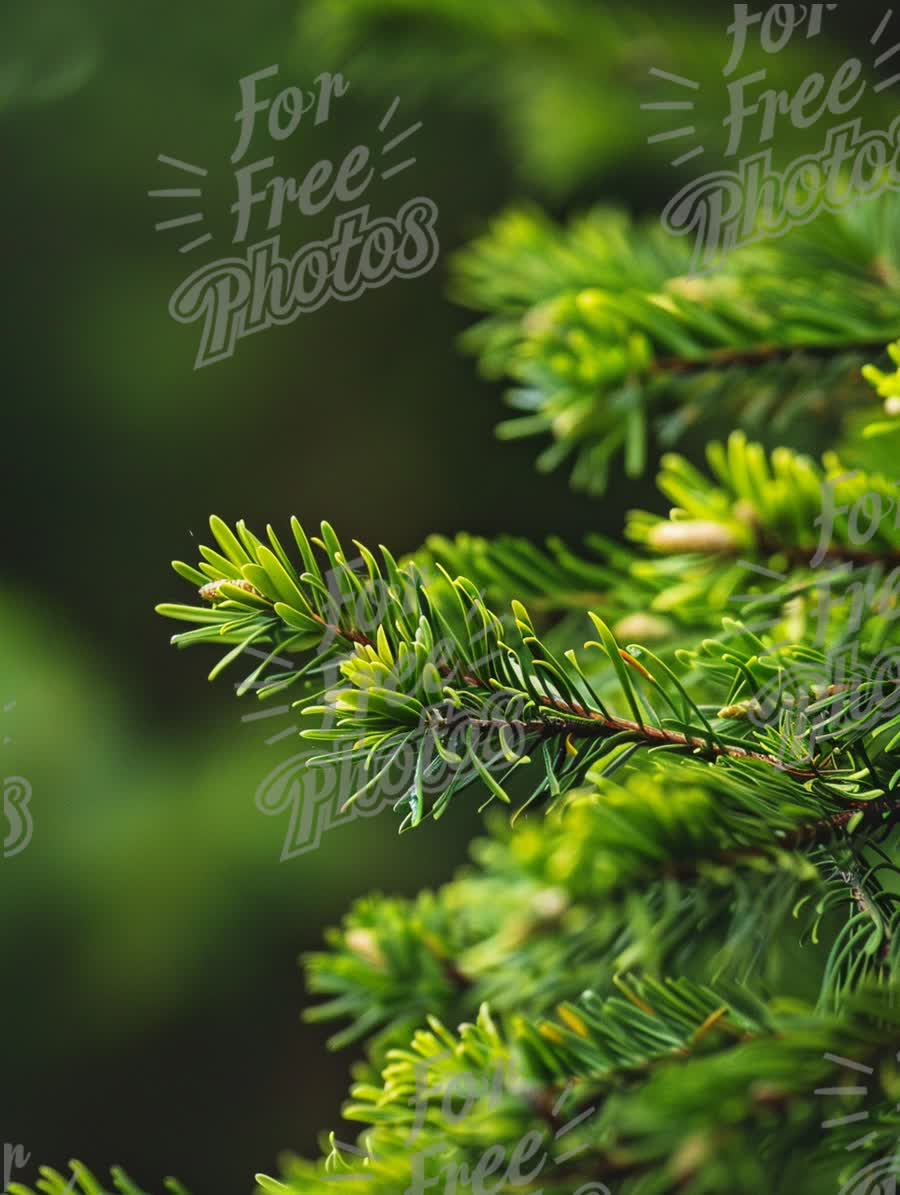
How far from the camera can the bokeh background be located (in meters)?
1.20

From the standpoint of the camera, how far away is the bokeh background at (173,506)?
1.20 metres

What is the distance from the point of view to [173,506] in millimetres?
1527

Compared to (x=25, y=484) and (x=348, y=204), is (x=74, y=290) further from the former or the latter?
(x=348, y=204)

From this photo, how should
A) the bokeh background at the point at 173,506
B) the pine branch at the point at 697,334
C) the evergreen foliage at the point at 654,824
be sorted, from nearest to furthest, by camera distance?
the evergreen foliage at the point at 654,824, the pine branch at the point at 697,334, the bokeh background at the point at 173,506

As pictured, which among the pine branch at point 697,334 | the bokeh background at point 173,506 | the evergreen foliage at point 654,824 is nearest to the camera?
the evergreen foliage at point 654,824

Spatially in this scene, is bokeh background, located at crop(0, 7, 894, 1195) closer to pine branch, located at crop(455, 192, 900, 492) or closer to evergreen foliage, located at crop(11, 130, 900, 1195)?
pine branch, located at crop(455, 192, 900, 492)

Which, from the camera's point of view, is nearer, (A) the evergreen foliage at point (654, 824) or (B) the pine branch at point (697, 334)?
(A) the evergreen foliage at point (654, 824)

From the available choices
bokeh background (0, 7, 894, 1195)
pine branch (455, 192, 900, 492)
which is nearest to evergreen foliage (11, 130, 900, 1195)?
pine branch (455, 192, 900, 492)

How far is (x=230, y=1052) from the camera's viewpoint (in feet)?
4.98

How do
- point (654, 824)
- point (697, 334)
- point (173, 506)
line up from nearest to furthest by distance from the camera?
point (654, 824)
point (697, 334)
point (173, 506)

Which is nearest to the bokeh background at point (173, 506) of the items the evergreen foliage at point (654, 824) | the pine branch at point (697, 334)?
the pine branch at point (697, 334)

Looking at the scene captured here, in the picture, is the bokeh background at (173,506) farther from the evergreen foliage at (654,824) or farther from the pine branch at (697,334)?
the evergreen foliage at (654,824)

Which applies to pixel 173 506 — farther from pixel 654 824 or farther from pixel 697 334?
pixel 654 824

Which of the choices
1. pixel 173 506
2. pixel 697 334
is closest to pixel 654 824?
pixel 697 334
